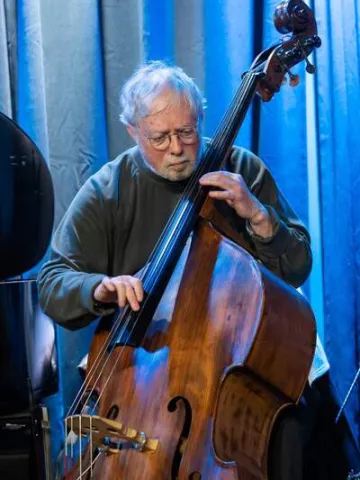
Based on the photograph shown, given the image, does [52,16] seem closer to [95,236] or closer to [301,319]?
[95,236]

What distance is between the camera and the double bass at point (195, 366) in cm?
118

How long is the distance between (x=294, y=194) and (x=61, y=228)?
2.54 feet

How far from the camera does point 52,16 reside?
2.03 meters

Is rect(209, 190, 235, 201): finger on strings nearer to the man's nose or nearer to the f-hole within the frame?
the man's nose

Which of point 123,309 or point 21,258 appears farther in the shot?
point 21,258

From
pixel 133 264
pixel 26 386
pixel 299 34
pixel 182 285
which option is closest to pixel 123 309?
pixel 182 285

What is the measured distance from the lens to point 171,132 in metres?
1.48

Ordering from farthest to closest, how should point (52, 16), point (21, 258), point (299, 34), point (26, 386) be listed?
1. point (52, 16)
2. point (21, 258)
3. point (26, 386)
4. point (299, 34)

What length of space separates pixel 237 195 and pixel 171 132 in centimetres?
22

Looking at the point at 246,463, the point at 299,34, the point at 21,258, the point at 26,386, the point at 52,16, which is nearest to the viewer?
the point at 246,463

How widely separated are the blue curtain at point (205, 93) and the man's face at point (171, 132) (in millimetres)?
564

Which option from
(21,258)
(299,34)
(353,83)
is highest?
(299,34)

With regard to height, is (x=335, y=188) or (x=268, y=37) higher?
(x=268, y=37)

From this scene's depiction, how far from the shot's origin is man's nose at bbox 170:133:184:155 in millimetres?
1478
